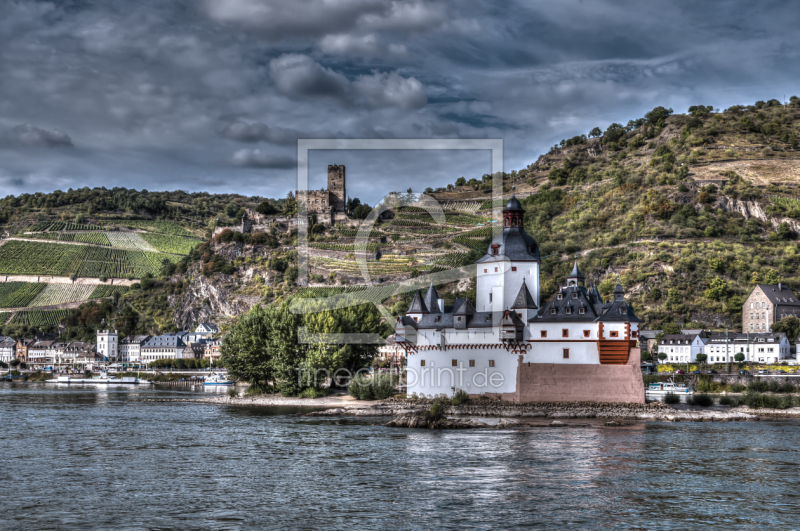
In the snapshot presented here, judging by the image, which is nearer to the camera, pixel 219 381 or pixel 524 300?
pixel 524 300

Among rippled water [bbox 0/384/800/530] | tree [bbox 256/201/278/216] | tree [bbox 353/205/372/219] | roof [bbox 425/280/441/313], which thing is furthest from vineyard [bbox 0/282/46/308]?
roof [bbox 425/280/441/313]

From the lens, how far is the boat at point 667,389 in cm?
6149

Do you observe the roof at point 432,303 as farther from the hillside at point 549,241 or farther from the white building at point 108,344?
the white building at point 108,344

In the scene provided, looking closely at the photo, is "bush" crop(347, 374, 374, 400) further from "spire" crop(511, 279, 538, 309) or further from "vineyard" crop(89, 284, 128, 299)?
"vineyard" crop(89, 284, 128, 299)

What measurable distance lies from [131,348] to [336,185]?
161 ft

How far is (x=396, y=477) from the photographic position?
26141 mm

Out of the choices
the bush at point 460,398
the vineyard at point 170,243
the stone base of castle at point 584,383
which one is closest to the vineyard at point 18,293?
the vineyard at point 170,243

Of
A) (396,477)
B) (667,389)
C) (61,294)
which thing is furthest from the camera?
(61,294)

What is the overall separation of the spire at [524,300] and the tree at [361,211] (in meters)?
101

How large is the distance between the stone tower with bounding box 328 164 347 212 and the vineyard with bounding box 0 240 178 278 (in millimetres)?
38099

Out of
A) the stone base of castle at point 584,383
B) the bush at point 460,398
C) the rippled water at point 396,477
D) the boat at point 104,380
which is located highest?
the stone base of castle at point 584,383

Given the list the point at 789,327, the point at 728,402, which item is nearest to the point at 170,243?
the point at 789,327

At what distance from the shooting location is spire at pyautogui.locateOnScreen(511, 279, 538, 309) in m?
46.3

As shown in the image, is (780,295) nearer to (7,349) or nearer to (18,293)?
(7,349)
